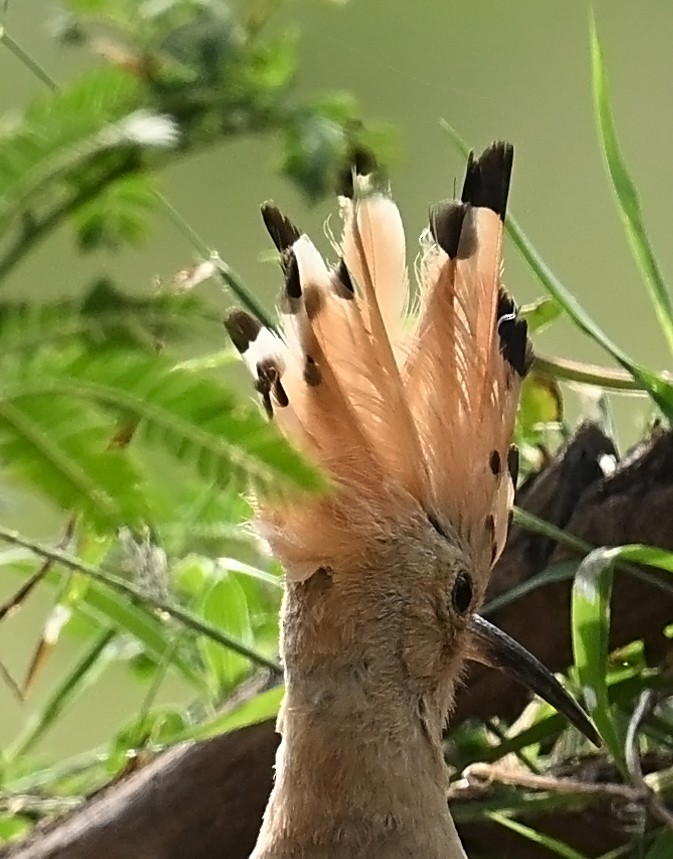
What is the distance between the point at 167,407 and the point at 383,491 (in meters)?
0.23

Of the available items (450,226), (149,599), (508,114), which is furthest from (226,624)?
(508,114)

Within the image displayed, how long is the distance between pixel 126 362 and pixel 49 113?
15 cm

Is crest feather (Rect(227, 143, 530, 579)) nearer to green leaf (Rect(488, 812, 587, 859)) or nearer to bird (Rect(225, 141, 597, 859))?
bird (Rect(225, 141, 597, 859))

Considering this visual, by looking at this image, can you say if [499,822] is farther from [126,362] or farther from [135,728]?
[126,362]

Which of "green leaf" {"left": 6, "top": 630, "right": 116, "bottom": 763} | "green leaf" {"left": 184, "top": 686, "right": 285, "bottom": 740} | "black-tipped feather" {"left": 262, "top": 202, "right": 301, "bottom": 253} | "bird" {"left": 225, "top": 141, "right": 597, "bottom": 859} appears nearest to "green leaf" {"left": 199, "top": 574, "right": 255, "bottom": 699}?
"green leaf" {"left": 6, "top": 630, "right": 116, "bottom": 763}

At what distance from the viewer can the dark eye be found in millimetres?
661

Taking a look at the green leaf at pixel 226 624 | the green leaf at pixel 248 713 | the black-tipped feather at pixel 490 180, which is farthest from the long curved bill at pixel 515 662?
the green leaf at pixel 226 624

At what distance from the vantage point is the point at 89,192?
2.45 ft

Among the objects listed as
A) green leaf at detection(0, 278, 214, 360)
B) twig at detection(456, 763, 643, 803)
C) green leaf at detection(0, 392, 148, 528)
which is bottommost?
twig at detection(456, 763, 643, 803)

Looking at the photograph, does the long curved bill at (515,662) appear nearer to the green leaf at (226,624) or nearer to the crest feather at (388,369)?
the crest feather at (388,369)

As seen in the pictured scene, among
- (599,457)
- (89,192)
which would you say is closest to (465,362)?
(599,457)

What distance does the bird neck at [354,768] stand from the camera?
2.10ft

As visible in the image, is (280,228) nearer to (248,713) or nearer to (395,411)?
(395,411)

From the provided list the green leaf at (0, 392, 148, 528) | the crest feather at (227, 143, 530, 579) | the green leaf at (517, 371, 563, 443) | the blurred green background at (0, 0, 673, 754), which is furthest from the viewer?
the blurred green background at (0, 0, 673, 754)
